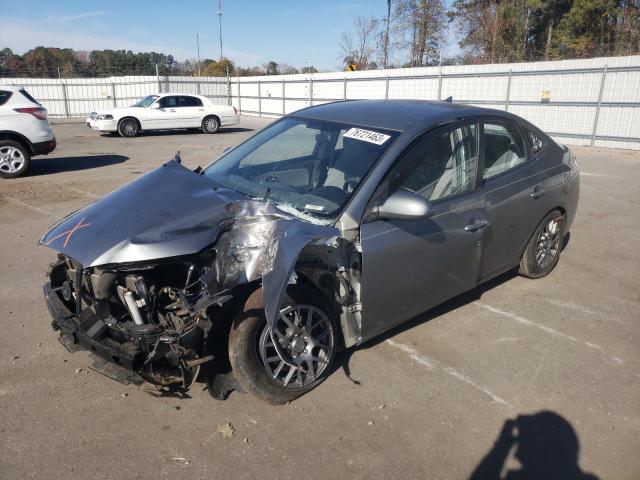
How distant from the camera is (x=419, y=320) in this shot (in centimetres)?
427

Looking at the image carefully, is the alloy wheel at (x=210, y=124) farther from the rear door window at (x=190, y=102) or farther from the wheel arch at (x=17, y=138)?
the wheel arch at (x=17, y=138)

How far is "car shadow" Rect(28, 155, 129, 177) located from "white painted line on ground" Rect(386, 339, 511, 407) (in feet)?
32.6

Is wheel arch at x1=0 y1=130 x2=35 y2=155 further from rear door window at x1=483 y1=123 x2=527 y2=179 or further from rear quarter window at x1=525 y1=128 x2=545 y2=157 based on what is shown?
rear quarter window at x1=525 y1=128 x2=545 y2=157

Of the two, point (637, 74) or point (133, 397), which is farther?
point (637, 74)

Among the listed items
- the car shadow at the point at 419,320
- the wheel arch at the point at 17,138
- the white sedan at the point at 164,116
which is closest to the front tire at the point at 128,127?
the white sedan at the point at 164,116

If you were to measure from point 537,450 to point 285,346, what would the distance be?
1.52 metres

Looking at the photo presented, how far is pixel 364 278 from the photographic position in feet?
10.6

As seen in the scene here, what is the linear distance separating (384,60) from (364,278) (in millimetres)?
33949

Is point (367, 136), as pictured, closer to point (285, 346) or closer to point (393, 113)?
point (393, 113)

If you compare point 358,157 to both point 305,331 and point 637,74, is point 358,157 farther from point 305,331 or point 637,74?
point 637,74

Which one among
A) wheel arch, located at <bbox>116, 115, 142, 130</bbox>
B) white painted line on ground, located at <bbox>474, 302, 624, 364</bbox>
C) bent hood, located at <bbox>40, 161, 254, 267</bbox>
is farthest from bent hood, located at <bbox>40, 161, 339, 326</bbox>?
wheel arch, located at <bbox>116, 115, 142, 130</bbox>

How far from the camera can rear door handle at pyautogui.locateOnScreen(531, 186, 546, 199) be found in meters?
4.55

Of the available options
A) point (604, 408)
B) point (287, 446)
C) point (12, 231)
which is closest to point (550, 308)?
point (604, 408)

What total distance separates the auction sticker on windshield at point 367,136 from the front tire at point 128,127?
1659 centimetres
